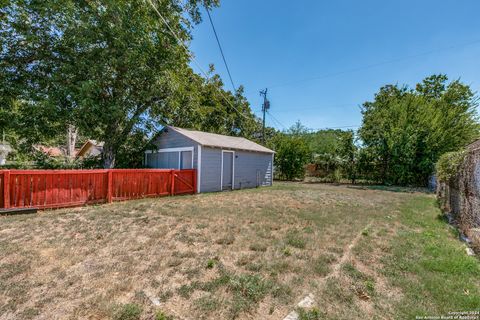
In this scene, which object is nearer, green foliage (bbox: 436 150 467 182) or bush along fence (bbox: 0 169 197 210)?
green foliage (bbox: 436 150 467 182)

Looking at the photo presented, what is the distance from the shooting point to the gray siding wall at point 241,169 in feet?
35.8

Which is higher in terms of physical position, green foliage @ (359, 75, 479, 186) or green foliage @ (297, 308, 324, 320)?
green foliage @ (359, 75, 479, 186)

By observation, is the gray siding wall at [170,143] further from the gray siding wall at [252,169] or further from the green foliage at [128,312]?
the green foliage at [128,312]

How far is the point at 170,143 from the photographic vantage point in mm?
11742

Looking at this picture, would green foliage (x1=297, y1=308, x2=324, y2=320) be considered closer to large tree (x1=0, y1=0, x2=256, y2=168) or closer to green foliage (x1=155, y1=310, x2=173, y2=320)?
green foliage (x1=155, y1=310, x2=173, y2=320)

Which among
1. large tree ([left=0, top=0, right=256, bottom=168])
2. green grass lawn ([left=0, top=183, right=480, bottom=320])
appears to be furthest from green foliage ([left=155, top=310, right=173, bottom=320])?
large tree ([left=0, top=0, right=256, bottom=168])

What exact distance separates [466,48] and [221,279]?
16982mm

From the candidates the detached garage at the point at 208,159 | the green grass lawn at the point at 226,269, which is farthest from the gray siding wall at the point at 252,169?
Answer: the green grass lawn at the point at 226,269

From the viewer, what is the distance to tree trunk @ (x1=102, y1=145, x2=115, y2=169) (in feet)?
38.0

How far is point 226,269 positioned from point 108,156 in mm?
10928

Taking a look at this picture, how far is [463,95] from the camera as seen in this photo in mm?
20203

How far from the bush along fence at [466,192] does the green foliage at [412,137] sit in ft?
31.8

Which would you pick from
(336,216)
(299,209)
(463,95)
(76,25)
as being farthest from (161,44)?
(463,95)

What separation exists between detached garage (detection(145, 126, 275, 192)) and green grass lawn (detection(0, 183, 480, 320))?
209 inches
